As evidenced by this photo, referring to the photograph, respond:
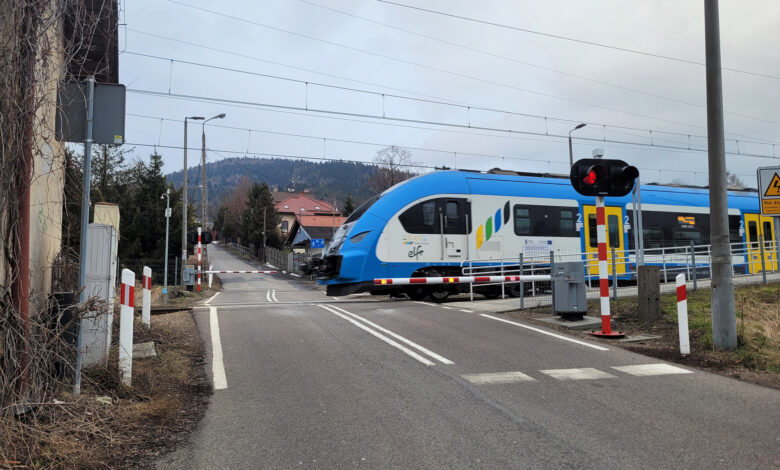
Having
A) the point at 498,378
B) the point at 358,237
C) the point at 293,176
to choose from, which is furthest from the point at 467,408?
the point at 293,176

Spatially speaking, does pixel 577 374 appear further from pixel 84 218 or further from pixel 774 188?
pixel 84 218

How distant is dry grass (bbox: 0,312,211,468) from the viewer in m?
3.47

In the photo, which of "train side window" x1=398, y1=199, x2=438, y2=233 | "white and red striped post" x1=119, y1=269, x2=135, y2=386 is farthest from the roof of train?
"white and red striped post" x1=119, y1=269, x2=135, y2=386

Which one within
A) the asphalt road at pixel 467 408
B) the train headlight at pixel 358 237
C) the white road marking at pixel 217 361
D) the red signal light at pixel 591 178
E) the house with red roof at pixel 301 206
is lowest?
the asphalt road at pixel 467 408

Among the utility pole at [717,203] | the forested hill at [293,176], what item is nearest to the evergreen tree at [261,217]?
the forested hill at [293,176]

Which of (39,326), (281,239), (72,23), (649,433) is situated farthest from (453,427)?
(281,239)

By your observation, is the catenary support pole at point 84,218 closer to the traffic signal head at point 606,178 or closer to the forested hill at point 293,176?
the traffic signal head at point 606,178

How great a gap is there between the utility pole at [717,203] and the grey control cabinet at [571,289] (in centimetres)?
238

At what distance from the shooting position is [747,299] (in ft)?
36.3

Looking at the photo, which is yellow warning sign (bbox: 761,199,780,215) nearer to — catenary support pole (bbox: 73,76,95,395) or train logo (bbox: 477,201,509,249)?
train logo (bbox: 477,201,509,249)

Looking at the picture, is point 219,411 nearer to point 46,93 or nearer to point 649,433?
point 46,93

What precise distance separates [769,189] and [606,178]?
2.40 meters

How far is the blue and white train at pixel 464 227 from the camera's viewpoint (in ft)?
47.4

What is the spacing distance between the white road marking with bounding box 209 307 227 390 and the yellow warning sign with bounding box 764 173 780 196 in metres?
8.31
